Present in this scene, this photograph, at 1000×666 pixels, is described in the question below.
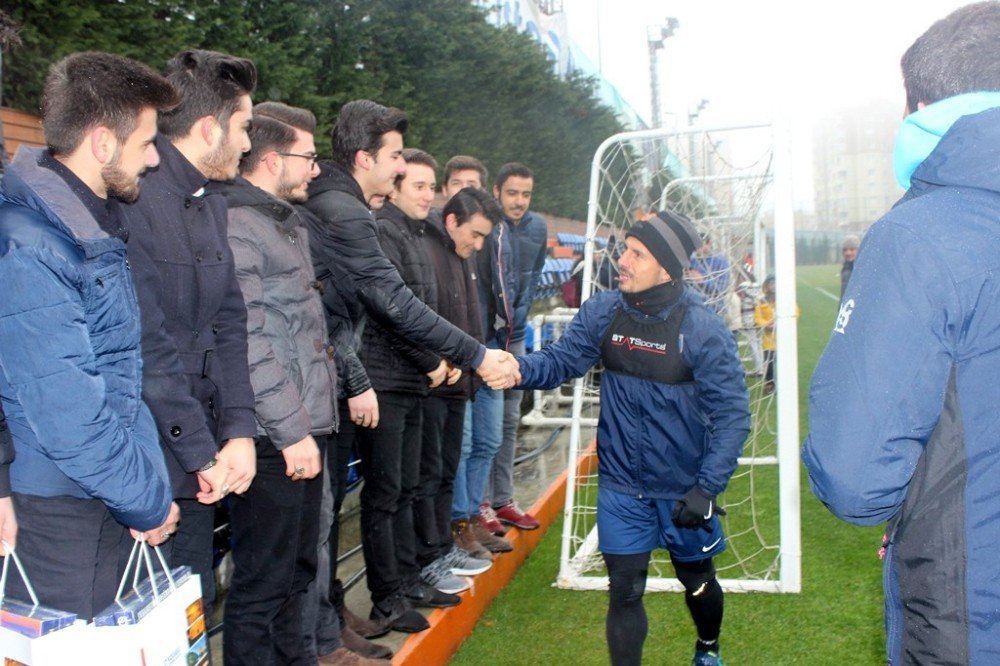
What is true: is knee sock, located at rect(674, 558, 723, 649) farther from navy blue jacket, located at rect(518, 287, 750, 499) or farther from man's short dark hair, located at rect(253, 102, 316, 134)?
man's short dark hair, located at rect(253, 102, 316, 134)

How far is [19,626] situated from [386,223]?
97.9 inches

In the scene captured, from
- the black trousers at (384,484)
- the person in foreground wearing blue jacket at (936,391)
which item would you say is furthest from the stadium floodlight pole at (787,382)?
the person in foreground wearing blue jacket at (936,391)

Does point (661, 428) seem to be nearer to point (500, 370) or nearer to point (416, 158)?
point (500, 370)

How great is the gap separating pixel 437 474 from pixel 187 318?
2.01 m

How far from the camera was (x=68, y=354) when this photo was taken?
1946mm

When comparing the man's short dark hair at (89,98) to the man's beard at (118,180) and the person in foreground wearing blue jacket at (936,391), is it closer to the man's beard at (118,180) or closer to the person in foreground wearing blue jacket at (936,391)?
the man's beard at (118,180)

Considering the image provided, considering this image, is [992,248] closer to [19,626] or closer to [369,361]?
[19,626]

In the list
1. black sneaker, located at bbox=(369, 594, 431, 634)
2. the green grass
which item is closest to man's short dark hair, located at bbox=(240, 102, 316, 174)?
black sneaker, located at bbox=(369, 594, 431, 634)

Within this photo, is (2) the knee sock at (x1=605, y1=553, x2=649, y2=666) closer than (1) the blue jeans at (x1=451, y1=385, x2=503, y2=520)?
Yes

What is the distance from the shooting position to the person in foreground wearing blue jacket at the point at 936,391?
62.0 inches

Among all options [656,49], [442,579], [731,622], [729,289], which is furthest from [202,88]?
[656,49]

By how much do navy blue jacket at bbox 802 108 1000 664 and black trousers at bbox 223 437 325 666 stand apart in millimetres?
1823

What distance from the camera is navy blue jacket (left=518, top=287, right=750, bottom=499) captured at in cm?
349

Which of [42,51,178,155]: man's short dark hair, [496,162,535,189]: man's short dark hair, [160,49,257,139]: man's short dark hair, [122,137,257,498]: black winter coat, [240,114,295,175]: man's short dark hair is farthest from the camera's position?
[496,162,535,189]: man's short dark hair
